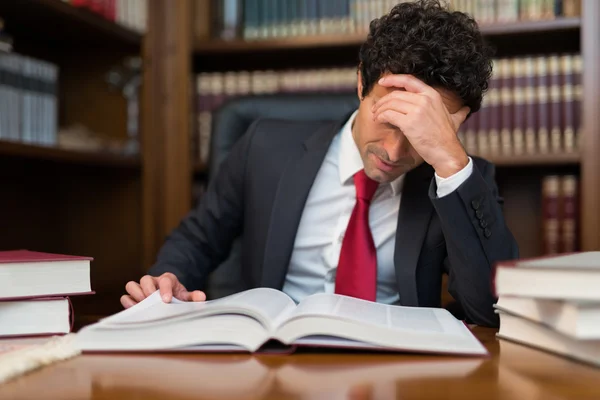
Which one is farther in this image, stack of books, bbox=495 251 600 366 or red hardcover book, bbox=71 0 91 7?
red hardcover book, bbox=71 0 91 7

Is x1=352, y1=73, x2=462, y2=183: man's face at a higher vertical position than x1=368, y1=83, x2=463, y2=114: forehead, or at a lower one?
lower

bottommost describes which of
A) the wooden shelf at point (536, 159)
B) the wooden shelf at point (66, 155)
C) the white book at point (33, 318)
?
the white book at point (33, 318)

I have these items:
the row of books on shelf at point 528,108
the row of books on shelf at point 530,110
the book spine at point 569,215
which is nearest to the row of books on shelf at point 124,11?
the row of books on shelf at point 528,108

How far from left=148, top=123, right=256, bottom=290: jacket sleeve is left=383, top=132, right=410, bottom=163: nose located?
1.43ft

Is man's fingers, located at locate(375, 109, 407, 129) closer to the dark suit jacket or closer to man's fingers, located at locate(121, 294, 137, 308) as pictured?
the dark suit jacket

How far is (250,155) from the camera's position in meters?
1.51

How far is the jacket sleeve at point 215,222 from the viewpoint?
1416 mm

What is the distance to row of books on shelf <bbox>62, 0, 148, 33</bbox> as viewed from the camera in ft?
6.71

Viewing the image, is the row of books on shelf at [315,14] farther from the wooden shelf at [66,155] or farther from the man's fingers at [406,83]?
the man's fingers at [406,83]

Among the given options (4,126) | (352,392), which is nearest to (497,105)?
(4,126)

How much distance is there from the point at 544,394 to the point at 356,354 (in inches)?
7.8

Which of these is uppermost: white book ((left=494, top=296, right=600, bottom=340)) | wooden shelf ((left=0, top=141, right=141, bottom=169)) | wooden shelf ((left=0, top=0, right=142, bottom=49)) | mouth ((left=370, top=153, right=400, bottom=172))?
wooden shelf ((left=0, top=0, right=142, bottom=49))

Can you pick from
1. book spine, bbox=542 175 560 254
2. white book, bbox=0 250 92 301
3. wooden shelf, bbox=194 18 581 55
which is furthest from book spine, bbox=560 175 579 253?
white book, bbox=0 250 92 301

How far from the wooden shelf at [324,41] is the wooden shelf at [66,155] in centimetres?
43
